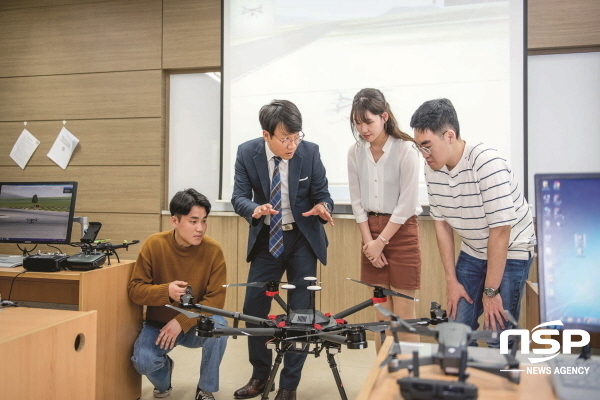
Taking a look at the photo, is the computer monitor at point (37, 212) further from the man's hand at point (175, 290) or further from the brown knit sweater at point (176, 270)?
the man's hand at point (175, 290)

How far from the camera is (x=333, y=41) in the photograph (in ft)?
11.1

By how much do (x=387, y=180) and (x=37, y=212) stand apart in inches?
69.2

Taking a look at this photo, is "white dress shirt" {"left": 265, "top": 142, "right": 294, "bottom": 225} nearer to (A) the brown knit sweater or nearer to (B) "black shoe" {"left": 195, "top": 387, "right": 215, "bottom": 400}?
(A) the brown knit sweater

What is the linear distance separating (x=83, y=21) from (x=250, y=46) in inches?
60.1

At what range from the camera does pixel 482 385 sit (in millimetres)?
800

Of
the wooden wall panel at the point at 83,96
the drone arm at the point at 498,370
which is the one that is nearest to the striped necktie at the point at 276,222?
the drone arm at the point at 498,370

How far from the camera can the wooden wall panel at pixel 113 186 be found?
368 cm

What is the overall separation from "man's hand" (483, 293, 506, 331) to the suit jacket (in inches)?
32.7

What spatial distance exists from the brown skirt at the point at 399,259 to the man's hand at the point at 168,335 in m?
0.90

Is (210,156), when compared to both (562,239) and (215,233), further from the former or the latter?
(562,239)

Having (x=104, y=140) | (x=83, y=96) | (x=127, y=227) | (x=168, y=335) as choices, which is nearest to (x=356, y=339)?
(x=168, y=335)

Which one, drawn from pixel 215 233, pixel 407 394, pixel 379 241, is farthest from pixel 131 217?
pixel 407 394

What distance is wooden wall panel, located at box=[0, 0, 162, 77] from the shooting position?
12.1 feet

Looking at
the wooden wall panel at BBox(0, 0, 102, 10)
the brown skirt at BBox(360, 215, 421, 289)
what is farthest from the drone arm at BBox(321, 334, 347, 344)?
the wooden wall panel at BBox(0, 0, 102, 10)
